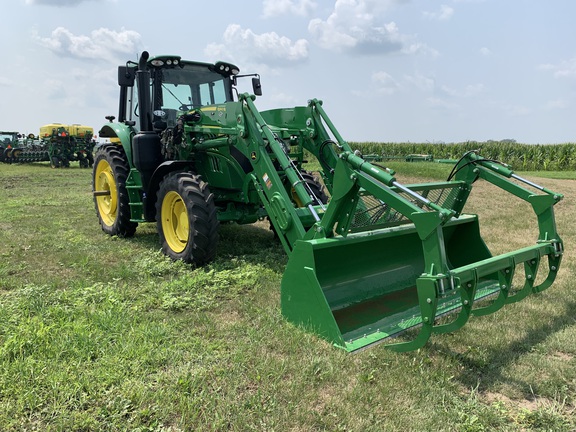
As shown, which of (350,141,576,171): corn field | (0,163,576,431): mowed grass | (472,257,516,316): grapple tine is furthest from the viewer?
(350,141,576,171): corn field

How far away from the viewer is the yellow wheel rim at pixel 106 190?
764 centimetres

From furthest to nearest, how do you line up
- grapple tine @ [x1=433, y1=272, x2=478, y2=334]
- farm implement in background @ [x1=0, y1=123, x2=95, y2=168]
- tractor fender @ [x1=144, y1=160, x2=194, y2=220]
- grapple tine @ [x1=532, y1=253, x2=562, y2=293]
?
1. farm implement in background @ [x1=0, y1=123, x2=95, y2=168]
2. tractor fender @ [x1=144, y1=160, x2=194, y2=220]
3. grapple tine @ [x1=532, y1=253, x2=562, y2=293]
4. grapple tine @ [x1=433, y1=272, x2=478, y2=334]

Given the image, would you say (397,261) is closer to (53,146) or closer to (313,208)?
(313,208)

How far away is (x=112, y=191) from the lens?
A: 7.62 metres

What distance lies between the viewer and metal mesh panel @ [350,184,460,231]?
4.43m

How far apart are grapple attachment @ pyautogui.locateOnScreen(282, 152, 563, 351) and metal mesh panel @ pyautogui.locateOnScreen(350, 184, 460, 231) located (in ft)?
0.04

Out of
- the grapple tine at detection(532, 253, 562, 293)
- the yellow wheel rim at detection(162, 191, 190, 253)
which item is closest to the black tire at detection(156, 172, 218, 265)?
the yellow wheel rim at detection(162, 191, 190, 253)

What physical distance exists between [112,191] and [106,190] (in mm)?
530

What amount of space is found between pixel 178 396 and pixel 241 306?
1.57 metres

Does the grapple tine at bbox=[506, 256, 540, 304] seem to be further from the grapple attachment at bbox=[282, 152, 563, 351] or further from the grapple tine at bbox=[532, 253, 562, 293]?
the grapple tine at bbox=[532, 253, 562, 293]

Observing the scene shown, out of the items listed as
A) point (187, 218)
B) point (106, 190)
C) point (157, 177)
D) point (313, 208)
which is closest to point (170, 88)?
point (157, 177)

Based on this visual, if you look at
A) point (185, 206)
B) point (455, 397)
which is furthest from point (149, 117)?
point (455, 397)

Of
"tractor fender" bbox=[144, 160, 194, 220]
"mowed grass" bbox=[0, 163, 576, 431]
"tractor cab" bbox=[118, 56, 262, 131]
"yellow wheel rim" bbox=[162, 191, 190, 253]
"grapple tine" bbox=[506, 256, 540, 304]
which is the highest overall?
"tractor cab" bbox=[118, 56, 262, 131]

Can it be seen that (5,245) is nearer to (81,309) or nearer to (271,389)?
(81,309)
